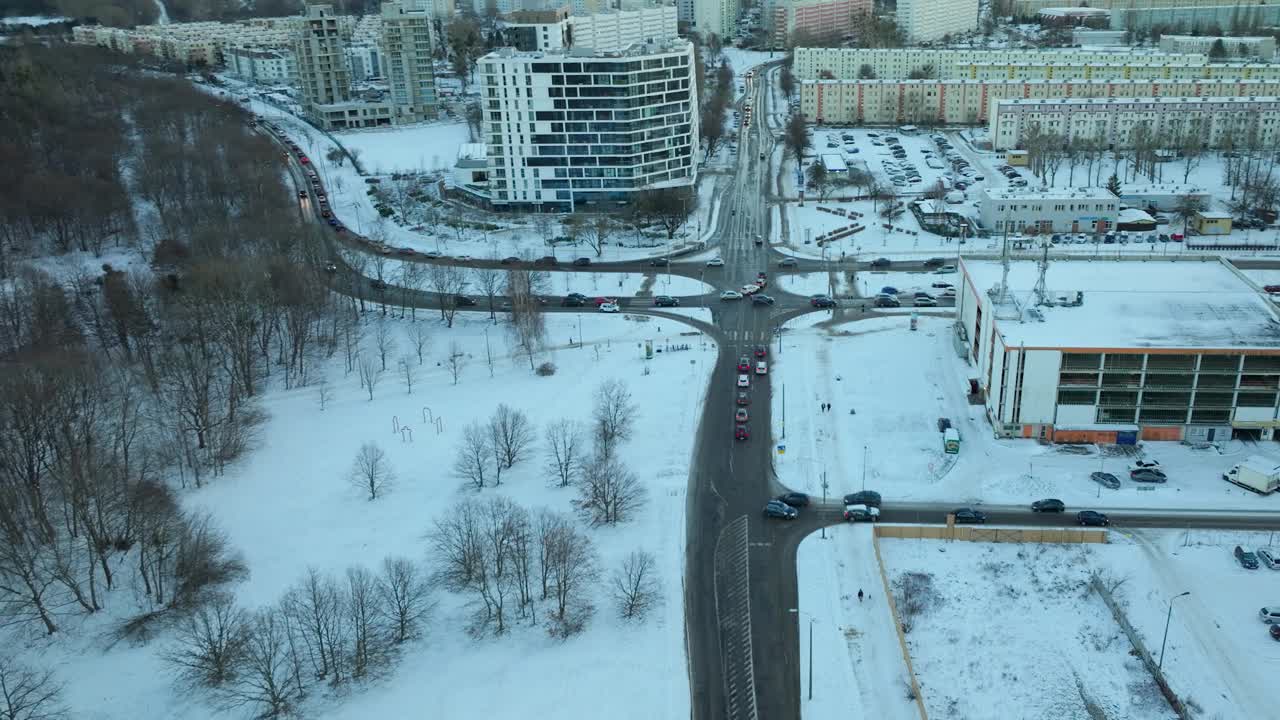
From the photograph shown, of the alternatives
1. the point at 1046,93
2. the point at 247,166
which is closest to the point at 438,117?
the point at 247,166

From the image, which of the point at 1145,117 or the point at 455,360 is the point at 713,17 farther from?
the point at 455,360

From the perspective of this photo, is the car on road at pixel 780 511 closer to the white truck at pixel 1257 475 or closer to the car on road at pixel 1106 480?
the car on road at pixel 1106 480

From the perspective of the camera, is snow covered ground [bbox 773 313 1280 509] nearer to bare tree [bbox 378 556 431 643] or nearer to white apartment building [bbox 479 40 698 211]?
bare tree [bbox 378 556 431 643]

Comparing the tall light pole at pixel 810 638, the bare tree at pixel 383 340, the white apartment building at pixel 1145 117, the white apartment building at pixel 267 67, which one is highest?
the white apartment building at pixel 267 67

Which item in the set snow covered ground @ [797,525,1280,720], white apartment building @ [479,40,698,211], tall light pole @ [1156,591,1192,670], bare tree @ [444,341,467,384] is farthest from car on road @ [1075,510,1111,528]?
white apartment building @ [479,40,698,211]

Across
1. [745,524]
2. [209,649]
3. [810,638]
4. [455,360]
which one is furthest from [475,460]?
[810,638]

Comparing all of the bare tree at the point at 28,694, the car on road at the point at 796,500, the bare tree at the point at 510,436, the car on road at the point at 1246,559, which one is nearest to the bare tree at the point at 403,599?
the bare tree at the point at 510,436
